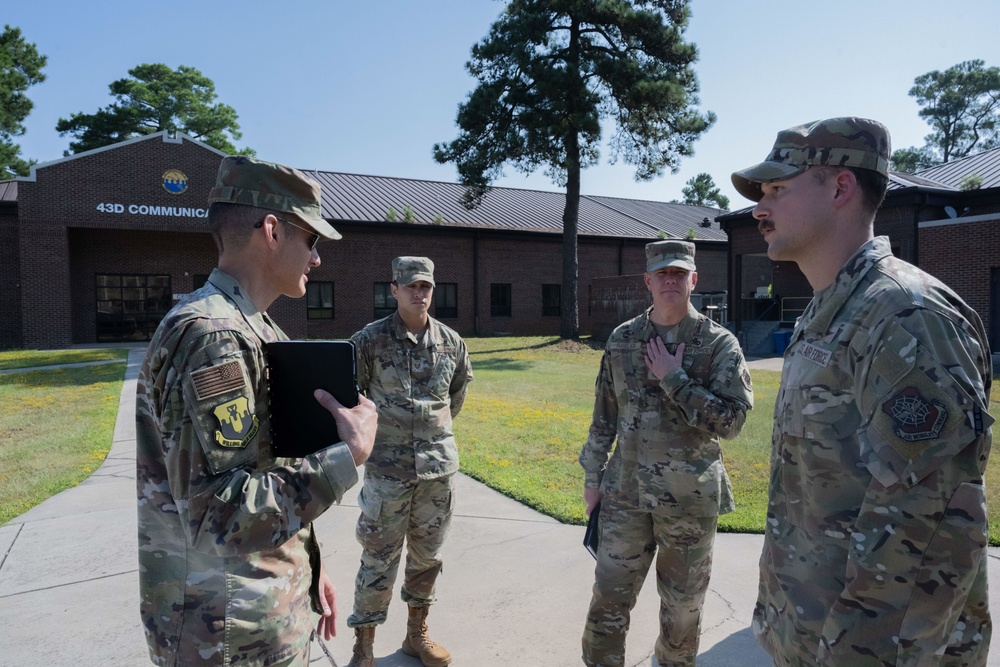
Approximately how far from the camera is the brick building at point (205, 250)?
2281 cm

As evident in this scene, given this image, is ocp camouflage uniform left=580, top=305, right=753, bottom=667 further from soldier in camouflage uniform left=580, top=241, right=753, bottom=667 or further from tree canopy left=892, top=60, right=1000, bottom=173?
tree canopy left=892, top=60, right=1000, bottom=173

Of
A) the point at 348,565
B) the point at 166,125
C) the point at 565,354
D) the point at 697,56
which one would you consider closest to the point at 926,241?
the point at 697,56

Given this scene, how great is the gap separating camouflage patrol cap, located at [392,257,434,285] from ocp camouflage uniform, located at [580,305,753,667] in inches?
54.7

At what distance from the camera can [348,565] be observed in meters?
4.49

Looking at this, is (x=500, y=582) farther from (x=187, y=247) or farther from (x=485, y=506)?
(x=187, y=247)

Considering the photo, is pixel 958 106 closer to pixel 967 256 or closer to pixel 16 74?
pixel 967 256

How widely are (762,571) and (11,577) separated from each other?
4.81 meters

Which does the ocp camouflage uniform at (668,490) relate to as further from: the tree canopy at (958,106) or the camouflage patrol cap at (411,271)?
the tree canopy at (958,106)

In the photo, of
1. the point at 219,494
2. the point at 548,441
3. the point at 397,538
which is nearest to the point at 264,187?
the point at 219,494

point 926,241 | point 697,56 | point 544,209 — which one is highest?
point 697,56

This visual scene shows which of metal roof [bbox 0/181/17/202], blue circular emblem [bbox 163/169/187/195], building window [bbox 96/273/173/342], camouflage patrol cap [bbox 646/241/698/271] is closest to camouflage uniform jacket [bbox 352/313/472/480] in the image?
camouflage patrol cap [bbox 646/241/698/271]

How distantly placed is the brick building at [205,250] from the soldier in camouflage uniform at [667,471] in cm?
1999

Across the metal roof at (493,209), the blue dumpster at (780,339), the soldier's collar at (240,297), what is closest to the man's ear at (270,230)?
the soldier's collar at (240,297)

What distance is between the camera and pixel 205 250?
26.0m
